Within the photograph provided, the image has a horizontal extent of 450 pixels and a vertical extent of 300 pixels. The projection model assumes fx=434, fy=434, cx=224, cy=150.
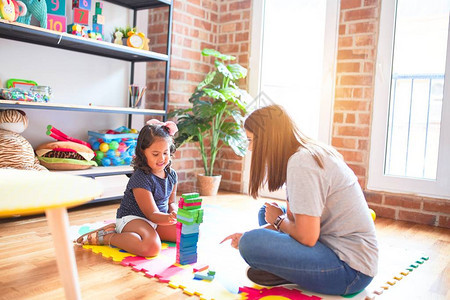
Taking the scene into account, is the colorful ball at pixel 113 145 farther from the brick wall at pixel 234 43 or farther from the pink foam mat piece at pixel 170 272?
the pink foam mat piece at pixel 170 272

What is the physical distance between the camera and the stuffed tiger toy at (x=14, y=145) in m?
2.27

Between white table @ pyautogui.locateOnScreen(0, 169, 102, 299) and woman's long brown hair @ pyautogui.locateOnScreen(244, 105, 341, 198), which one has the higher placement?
woman's long brown hair @ pyautogui.locateOnScreen(244, 105, 341, 198)

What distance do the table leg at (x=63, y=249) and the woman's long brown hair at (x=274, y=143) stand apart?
28.3 inches

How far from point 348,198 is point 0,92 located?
73.6 inches

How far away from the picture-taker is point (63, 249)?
89 cm

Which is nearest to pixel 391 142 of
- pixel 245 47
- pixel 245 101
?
pixel 245 101

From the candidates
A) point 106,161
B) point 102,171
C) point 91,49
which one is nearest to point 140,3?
point 91,49

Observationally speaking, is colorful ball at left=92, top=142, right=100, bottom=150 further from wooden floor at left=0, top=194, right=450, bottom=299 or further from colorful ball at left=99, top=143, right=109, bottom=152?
wooden floor at left=0, top=194, right=450, bottom=299

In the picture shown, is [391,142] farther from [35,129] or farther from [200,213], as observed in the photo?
[35,129]

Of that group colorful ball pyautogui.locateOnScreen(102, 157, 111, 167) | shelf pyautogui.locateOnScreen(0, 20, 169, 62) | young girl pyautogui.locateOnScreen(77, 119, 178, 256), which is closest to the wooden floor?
young girl pyautogui.locateOnScreen(77, 119, 178, 256)

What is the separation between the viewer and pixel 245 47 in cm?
358

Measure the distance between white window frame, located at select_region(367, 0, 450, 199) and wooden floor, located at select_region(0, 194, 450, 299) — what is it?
1.01 ft

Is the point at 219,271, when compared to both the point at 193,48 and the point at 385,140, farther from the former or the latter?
the point at 193,48

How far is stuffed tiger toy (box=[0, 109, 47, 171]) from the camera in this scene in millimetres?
2268
